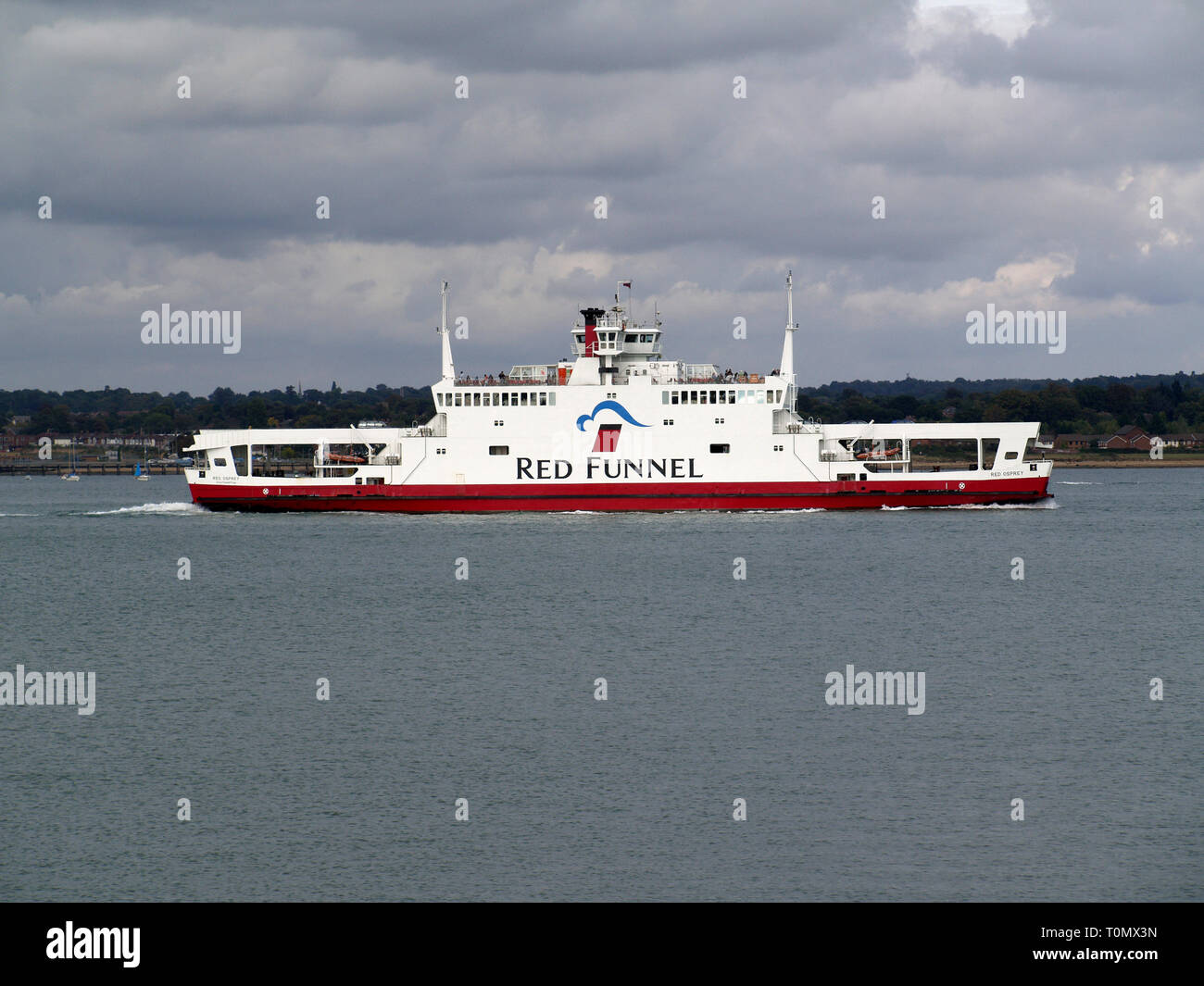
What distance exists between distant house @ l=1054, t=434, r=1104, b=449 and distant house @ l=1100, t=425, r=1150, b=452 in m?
1.47

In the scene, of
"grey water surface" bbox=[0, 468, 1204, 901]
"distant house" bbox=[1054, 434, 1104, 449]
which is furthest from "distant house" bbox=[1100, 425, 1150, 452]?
"grey water surface" bbox=[0, 468, 1204, 901]

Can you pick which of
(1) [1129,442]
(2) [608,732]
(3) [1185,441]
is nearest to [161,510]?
(2) [608,732]

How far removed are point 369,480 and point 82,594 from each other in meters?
20.3

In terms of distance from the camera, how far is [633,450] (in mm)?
61469

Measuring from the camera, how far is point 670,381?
205ft

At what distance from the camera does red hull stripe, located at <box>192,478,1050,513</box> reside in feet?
200

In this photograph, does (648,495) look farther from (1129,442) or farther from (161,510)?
(1129,442)

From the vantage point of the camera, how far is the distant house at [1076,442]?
564 feet

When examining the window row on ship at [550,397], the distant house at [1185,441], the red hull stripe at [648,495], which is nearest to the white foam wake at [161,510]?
the red hull stripe at [648,495]

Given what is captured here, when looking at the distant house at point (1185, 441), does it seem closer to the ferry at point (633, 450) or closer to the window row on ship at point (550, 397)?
the ferry at point (633, 450)

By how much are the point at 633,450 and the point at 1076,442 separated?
126135mm

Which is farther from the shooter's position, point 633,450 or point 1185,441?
point 1185,441

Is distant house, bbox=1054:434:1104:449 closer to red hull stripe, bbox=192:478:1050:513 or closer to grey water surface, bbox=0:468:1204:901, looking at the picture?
red hull stripe, bbox=192:478:1050:513
